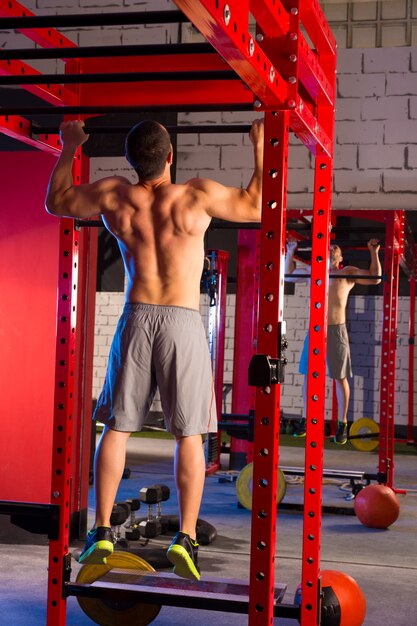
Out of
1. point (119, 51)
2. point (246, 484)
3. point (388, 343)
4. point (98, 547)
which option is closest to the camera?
point (119, 51)

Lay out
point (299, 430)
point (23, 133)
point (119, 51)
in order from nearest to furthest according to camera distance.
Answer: point (119, 51) < point (23, 133) < point (299, 430)

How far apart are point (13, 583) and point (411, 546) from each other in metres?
2.37

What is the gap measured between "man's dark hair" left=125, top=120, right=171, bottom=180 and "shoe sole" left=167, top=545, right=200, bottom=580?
1234mm

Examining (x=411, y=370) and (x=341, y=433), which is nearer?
(x=341, y=433)

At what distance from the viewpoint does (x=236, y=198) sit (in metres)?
2.83

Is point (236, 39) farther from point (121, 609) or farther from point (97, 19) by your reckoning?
point (121, 609)

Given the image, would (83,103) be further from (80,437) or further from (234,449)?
(234,449)

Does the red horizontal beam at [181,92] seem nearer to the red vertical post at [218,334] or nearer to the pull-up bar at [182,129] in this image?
the pull-up bar at [182,129]

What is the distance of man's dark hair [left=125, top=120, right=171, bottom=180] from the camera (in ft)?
9.21

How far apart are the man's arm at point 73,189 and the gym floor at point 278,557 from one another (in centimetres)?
170

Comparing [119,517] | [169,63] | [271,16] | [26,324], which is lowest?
[119,517]

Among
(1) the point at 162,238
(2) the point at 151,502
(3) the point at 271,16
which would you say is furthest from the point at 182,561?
(2) the point at 151,502

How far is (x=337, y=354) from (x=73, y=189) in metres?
5.84

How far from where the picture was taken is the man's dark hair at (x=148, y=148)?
2.81 m
